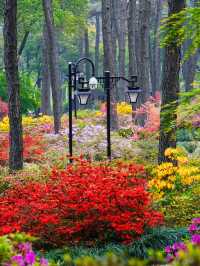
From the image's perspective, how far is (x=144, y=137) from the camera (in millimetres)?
23266

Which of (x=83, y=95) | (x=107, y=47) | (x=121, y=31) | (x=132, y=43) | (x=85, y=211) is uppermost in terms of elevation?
(x=121, y=31)

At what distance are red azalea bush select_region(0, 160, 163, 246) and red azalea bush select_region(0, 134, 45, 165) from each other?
976cm

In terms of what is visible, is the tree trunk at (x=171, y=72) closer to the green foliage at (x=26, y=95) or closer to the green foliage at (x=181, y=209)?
the green foliage at (x=181, y=209)

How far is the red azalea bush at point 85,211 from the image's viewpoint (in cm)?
941

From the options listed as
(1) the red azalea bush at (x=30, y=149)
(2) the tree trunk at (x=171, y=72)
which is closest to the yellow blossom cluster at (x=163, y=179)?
(2) the tree trunk at (x=171, y=72)

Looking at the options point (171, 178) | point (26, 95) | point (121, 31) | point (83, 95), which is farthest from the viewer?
point (121, 31)

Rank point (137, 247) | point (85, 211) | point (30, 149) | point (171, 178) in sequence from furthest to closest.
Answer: point (30, 149) → point (171, 178) → point (85, 211) → point (137, 247)

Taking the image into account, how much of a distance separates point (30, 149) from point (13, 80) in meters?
5.36

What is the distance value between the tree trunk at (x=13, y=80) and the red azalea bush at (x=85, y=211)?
19.9 feet

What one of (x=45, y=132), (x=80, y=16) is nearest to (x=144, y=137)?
(x=45, y=132)

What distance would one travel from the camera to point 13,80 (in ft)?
51.8

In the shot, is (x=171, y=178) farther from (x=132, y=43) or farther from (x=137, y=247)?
(x=132, y=43)

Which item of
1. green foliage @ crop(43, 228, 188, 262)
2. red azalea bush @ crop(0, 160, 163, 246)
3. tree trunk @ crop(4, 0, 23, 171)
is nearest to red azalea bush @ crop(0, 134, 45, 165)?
tree trunk @ crop(4, 0, 23, 171)

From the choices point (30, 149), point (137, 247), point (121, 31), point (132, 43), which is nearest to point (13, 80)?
point (30, 149)
